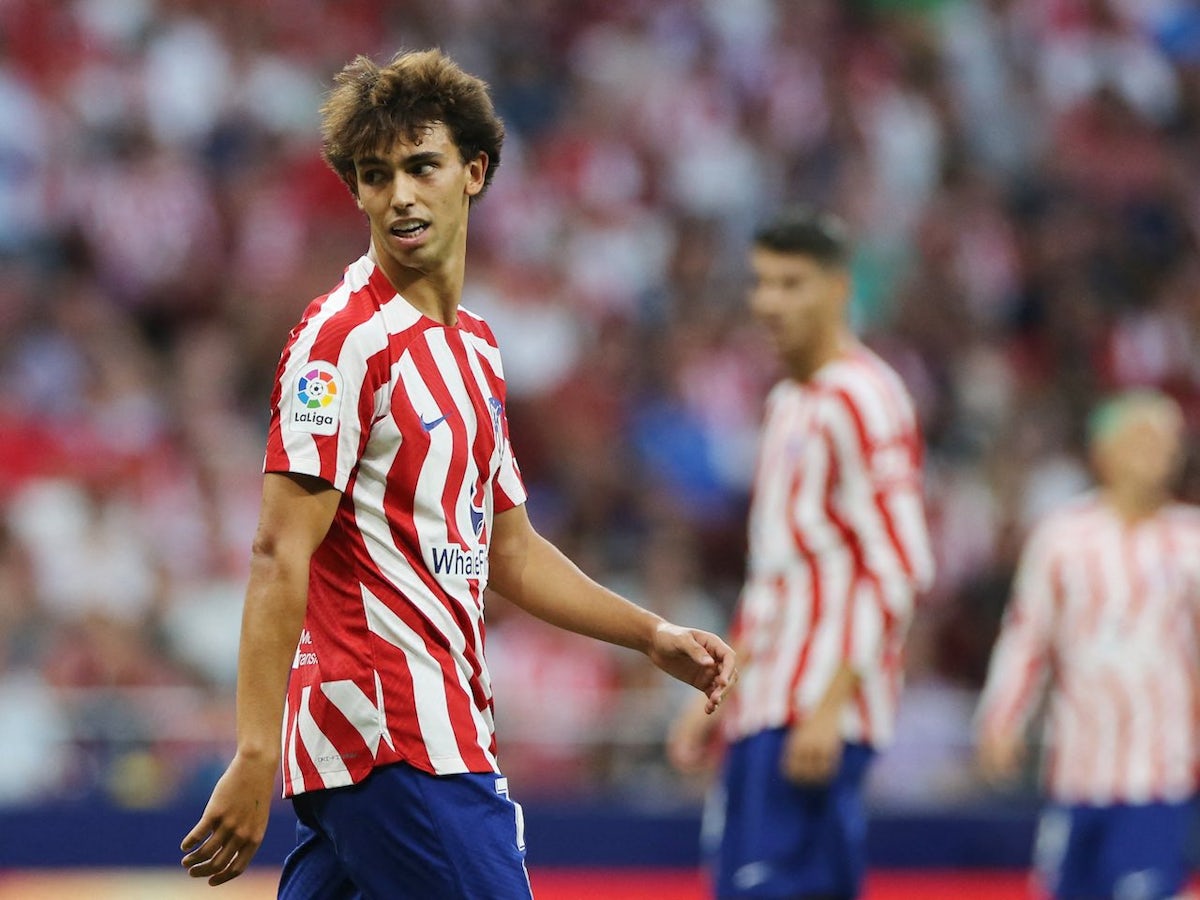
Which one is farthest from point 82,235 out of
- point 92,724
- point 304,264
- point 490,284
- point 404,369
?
point 404,369

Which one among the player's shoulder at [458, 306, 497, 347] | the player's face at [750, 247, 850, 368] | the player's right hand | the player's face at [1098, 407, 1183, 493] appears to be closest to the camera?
the player's right hand

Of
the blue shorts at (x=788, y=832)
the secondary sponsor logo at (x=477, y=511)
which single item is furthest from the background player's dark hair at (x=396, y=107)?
the blue shorts at (x=788, y=832)

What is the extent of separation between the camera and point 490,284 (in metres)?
10.3

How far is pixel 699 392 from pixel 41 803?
4.01 metres

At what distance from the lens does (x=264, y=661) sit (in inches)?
128

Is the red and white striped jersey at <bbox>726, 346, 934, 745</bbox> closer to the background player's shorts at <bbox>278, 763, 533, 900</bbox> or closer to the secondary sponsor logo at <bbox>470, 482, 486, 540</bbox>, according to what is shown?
the secondary sponsor logo at <bbox>470, 482, 486, 540</bbox>

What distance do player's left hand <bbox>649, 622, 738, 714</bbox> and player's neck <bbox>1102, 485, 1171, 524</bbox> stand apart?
3.94 m

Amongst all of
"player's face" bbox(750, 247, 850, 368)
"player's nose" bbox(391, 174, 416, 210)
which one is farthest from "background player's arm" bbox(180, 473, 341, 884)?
"player's face" bbox(750, 247, 850, 368)

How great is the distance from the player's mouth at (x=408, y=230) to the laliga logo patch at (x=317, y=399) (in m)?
0.29

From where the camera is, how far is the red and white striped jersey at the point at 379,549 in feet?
11.1

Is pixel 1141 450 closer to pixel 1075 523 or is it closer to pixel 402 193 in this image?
pixel 1075 523

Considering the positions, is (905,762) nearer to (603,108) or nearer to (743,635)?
(743,635)

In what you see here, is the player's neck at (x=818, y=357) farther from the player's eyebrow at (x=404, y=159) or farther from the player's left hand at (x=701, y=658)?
the player's eyebrow at (x=404, y=159)

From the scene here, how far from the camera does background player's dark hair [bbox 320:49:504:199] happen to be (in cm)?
352
